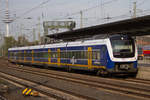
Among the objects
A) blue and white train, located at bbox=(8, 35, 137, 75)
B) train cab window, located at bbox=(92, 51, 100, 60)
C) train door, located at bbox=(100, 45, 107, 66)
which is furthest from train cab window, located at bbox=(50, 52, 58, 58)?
train door, located at bbox=(100, 45, 107, 66)

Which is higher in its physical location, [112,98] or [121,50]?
[121,50]

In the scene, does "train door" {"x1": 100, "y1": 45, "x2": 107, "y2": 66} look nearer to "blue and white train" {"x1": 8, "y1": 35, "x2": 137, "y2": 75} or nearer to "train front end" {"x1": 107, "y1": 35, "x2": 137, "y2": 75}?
"blue and white train" {"x1": 8, "y1": 35, "x2": 137, "y2": 75}

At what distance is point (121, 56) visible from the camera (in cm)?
1395

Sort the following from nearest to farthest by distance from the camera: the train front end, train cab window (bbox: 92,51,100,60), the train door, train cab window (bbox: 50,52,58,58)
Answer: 1. the train front end
2. the train door
3. train cab window (bbox: 92,51,100,60)
4. train cab window (bbox: 50,52,58,58)

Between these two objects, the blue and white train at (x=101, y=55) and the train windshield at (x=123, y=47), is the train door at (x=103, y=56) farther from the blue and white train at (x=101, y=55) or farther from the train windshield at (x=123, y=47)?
the train windshield at (x=123, y=47)

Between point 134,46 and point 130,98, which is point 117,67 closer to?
point 134,46

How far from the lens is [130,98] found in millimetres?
8320

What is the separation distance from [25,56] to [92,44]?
54.6 feet

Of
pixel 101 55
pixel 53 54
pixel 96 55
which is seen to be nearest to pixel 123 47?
pixel 101 55

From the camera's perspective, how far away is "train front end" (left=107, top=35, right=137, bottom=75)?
45.6 ft

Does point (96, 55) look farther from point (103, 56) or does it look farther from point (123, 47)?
point (123, 47)

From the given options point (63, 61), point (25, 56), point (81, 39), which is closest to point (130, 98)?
point (81, 39)

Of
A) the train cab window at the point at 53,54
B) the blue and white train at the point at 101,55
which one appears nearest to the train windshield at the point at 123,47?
the blue and white train at the point at 101,55

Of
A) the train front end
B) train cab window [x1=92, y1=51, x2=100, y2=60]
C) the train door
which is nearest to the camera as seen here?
the train front end
